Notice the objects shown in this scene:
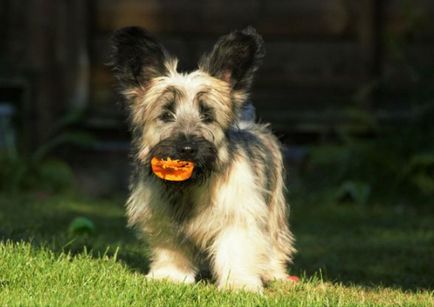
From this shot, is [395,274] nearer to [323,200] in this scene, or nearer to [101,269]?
[101,269]

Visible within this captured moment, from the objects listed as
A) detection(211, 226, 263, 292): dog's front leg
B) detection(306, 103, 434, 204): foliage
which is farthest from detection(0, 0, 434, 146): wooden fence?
detection(211, 226, 263, 292): dog's front leg

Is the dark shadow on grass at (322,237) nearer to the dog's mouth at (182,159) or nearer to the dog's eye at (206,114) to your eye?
the dog's mouth at (182,159)

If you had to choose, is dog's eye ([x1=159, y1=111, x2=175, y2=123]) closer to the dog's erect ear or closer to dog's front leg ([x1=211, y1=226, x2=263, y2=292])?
the dog's erect ear

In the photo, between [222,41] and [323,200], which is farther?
[323,200]

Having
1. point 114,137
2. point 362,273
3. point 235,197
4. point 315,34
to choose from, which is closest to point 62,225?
point 362,273

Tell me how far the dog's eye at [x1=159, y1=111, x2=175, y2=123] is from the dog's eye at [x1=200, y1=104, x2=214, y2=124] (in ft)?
0.58

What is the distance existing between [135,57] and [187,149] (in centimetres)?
85

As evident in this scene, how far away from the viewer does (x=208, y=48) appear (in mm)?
13758

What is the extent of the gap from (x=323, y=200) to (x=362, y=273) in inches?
162

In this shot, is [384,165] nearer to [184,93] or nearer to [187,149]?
[184,93]

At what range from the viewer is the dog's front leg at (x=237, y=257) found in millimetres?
6477

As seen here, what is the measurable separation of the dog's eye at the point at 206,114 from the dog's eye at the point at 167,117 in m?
0.18

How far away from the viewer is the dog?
6.43m

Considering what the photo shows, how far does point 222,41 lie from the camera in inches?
263
